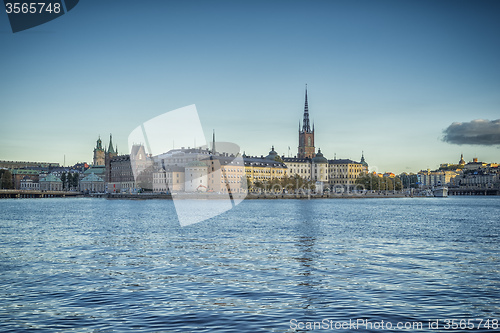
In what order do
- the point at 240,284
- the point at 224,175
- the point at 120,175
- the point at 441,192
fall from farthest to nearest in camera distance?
1. the point at 120,175
2. the point at 441,192
3. the point at 224,175
4. the point at 240,284

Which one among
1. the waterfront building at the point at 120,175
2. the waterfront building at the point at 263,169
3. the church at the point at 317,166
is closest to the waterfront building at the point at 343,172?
the church at the point at 317,166

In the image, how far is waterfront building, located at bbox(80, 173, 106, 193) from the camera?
586 feet

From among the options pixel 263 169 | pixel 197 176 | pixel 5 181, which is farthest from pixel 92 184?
pixel 263 169

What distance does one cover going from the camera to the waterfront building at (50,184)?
18875 cm

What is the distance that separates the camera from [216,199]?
12006 centimetres

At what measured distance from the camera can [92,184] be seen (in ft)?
591

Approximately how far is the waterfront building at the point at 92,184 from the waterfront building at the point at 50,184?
49.6ft

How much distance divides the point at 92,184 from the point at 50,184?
2067 centimetres

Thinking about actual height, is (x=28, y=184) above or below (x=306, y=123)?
below

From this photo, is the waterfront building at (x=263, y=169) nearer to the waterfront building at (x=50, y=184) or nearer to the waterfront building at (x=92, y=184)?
the waterfront building at (x=92, y=184)

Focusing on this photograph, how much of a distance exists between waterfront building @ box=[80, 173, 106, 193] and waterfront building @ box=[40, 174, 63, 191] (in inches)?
595

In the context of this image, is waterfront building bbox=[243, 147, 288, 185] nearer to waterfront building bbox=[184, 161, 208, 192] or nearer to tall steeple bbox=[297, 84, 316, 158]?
waterfront building bbox=[184, 161, 208, 192]

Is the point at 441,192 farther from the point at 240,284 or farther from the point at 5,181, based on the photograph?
the point at 240,284

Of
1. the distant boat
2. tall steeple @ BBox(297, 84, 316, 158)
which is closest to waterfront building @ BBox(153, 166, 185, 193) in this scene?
tall steeple @ BBox(297, 84, 316, 158)
